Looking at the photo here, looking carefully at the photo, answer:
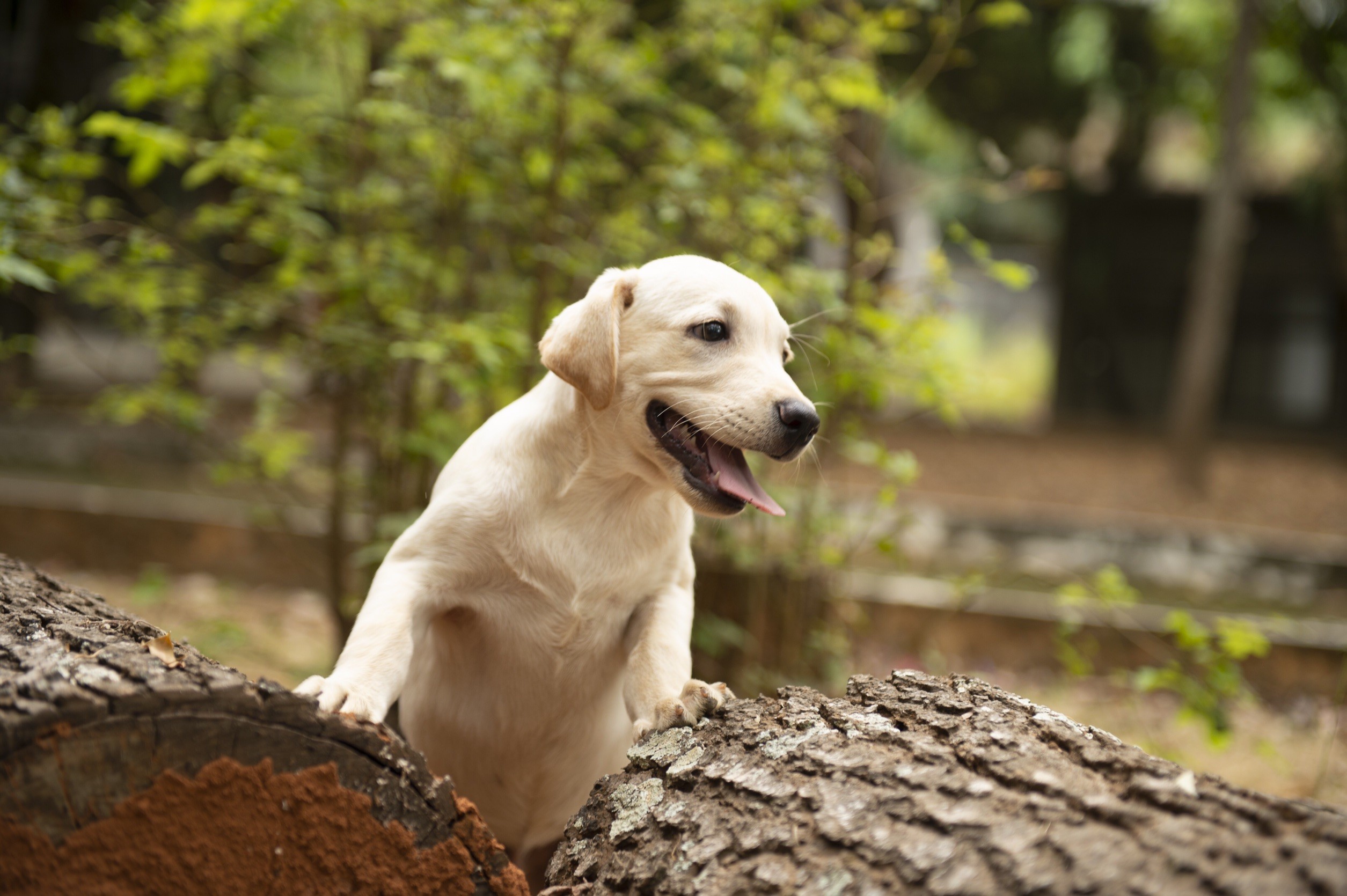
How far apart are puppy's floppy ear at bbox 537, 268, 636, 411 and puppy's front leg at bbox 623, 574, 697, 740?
48cm

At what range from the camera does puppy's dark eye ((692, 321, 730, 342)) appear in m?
2.04

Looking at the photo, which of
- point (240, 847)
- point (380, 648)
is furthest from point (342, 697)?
point (240, 847)

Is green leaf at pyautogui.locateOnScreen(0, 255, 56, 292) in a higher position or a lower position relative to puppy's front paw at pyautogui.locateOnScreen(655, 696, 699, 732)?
higher

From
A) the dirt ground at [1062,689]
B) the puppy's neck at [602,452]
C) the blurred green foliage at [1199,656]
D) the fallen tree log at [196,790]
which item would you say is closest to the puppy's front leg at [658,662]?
the puppy's neck at [602,452]

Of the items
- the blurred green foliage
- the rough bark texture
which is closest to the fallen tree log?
the rough bark texture

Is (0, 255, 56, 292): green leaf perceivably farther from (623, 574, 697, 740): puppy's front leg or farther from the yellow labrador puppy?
(623, 574, 697, 740): puppy's front leg

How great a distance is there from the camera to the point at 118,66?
9.66 m

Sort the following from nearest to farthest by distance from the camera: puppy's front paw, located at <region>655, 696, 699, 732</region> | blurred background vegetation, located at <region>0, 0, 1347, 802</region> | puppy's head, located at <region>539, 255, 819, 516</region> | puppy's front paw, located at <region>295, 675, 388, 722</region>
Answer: puppy's front paw, located at <region>295, 675, 388, 722</region>
puppy's front paw, located at <region>655, 696, 699, 732</region>
puppy's head, located at <region>539, 255, 819, 516</region>
blurred background vegetation, located at <region>0, 0, 1347, 802</region>

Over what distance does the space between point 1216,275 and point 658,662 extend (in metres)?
9.54

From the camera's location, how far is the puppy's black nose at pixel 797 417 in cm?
195

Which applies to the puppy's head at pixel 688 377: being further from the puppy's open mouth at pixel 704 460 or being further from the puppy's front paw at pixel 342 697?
the puppy's front paw at pixel 342 697

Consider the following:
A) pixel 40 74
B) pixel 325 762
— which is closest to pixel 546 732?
pixel 325 762

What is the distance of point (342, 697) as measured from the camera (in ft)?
5.60

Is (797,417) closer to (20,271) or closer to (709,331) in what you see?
(709,331)
